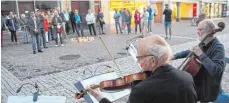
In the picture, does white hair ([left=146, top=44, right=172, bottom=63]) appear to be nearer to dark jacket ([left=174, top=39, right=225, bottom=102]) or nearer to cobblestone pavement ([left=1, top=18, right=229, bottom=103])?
dark jacket ([left=174, top=39, right=225, bottom=102])

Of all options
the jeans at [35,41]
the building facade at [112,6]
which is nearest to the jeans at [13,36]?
the building facade at [112,6]

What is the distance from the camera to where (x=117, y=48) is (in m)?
10.9

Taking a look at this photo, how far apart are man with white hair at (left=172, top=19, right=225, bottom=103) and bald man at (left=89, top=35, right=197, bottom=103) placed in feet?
A: 3.47

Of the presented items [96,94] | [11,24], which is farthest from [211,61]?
[11,24]

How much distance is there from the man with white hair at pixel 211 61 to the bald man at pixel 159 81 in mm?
1059

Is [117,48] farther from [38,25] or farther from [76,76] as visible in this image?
[76,76]

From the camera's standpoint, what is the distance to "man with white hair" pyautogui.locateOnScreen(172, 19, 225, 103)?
9.71 feet

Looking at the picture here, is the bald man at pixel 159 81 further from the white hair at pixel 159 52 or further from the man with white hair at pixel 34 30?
the man with white hair at pixel 34 30

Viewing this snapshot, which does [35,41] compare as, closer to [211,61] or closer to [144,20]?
[144,20]

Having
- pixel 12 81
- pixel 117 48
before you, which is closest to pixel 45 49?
pixel 117 48

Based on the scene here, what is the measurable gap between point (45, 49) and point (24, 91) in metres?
5.77

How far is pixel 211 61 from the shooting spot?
292cm

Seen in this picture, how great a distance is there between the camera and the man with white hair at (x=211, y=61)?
296cm

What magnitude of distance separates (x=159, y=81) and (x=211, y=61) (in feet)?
4.12
